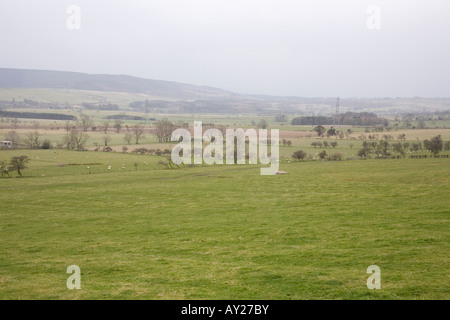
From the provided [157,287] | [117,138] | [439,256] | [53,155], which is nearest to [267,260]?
[157,287]

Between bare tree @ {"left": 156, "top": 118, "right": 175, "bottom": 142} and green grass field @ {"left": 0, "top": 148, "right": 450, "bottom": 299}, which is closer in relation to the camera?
green grass field @ {"left": 0, "top": 148, "right": 450, "bottom": 299}

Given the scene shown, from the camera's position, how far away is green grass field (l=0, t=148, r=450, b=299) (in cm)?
1421

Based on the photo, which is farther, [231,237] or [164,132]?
[164,132]

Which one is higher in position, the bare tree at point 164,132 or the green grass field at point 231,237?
the bare tree at point 164,132

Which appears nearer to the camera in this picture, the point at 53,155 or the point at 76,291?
the point at 76,291

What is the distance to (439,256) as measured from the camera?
53.9 ft

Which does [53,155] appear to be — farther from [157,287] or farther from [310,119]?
[310,119]

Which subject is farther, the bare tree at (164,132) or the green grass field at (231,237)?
the bare tree at (164,132)

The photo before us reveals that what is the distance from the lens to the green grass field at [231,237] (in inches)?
559

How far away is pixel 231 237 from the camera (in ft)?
71.9

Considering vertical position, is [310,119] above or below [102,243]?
above

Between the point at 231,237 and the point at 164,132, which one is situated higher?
the point at 164,132

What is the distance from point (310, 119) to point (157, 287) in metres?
173

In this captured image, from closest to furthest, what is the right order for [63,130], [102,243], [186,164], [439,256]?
[439,256] → [102,243] → [186,164] → [63,130]
